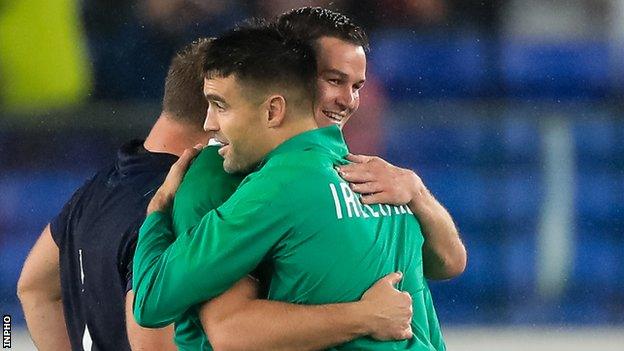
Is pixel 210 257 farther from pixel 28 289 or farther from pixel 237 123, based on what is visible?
pixel 28 289

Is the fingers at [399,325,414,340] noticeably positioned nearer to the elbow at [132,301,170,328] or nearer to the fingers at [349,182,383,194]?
the fingers at [349,182,383,194]

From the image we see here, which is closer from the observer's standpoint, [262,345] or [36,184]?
[262,345]

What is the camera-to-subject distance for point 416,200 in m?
1.49

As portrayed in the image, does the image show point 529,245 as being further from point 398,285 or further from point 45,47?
point 398,285

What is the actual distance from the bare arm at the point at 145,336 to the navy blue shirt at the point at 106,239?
0.05m

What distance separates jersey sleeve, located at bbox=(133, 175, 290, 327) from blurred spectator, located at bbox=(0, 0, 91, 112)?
214 cm

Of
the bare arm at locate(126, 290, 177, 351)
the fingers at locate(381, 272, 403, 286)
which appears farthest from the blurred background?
the fingers at locate(381, 272, 403, 286)

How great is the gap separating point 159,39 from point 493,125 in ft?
3.42

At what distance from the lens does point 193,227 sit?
1.34 metres

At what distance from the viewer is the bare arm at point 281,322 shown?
1311mm

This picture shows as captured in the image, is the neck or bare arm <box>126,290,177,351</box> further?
the neck

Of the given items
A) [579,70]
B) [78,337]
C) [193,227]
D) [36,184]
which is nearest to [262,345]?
[193,227]

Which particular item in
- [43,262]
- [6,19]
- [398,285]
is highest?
[6,19]

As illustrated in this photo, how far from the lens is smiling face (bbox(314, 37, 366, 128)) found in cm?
171
